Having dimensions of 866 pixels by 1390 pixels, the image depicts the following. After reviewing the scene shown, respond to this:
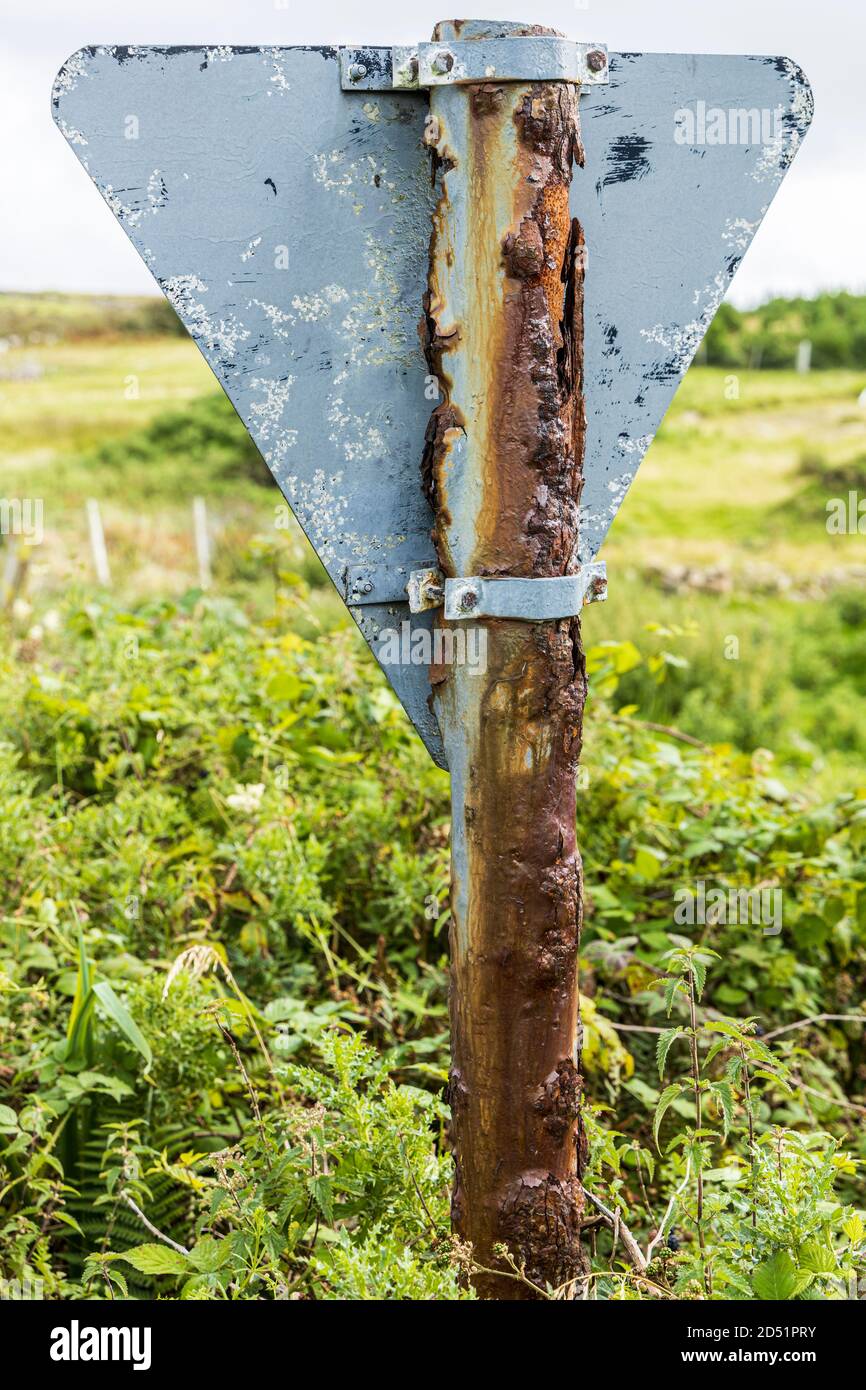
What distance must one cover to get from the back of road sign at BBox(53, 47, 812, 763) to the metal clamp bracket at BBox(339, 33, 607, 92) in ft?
0.08

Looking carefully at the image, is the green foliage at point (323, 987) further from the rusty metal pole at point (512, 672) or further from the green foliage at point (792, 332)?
the green foliage at point (792, 332)

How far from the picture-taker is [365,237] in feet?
5.56

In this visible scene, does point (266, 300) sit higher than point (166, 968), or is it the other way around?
point (266, 300)

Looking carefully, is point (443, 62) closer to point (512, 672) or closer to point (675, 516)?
point (512, 672)

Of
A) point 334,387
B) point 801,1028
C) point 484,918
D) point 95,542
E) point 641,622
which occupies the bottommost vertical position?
point 801,1028

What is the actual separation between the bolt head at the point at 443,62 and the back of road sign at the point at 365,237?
0.09 metres

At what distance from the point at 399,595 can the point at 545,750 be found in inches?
11.5

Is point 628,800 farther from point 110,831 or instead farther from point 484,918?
point 484,918

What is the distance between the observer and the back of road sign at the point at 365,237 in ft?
5.24

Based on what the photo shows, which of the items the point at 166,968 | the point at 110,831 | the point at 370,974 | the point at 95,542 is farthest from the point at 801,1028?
the point at 95,542

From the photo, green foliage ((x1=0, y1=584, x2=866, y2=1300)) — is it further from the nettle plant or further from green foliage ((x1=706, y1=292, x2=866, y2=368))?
green foliage ((x1=706, y1=292, x2=866, y2=368))

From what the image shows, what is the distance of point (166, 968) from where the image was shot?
2.78 m

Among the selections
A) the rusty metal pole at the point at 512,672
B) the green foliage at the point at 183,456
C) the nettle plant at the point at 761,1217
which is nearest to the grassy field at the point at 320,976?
the nettle plant at the point at 761,1217

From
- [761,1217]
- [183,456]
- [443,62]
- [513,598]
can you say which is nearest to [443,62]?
[443,62]
